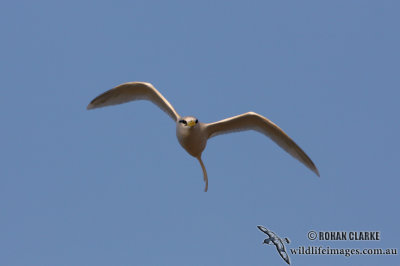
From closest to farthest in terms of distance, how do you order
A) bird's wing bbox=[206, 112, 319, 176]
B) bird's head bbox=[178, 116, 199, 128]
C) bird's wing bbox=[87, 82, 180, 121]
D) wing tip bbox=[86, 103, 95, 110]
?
1. bird's head bbox=[178, 116, 199, 128]
2. bird's wing bbox=[206, 112, 319, 176]
3. bird's wing bbox=[87, 82, 180, 121]
4. wing tip bbox=[86, 103, 95, 110]

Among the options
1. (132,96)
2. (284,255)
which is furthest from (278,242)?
(132,96)

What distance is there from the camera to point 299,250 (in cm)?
2452

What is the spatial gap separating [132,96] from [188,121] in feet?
11.3

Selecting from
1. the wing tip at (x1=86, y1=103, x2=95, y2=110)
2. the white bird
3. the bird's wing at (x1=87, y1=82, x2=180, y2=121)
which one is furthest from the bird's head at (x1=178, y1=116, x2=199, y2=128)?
the wing tip at (x1=86, y1=103, x2=95, y2=110)

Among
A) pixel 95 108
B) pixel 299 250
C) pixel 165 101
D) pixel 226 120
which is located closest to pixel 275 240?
pixel 299 250

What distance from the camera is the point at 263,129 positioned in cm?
2306

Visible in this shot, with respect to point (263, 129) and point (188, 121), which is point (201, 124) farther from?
point (263, 129)

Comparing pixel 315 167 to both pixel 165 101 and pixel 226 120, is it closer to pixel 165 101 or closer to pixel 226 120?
pixel 226 120

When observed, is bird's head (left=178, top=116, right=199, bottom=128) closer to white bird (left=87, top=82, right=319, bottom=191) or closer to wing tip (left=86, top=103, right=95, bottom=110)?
white bird (left=87, top=82, right=319, bottom=191)

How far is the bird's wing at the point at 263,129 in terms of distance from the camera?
22.6 meters

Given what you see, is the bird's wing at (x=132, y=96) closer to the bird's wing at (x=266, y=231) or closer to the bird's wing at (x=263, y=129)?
the bird's wing at (x=263, y=129)

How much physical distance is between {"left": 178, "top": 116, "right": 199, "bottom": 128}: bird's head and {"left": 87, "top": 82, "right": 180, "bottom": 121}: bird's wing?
138cm

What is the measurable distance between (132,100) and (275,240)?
680cm

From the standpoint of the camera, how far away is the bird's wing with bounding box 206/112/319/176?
22.6 metres
